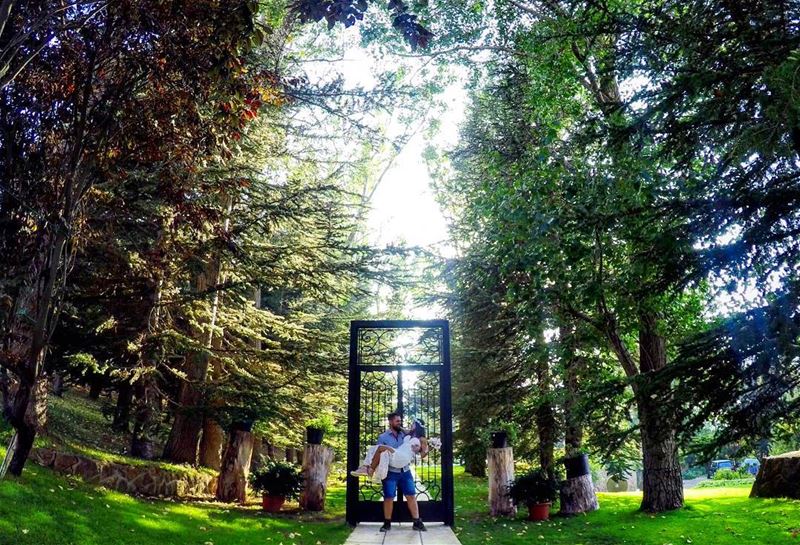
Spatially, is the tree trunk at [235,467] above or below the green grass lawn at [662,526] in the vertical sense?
above

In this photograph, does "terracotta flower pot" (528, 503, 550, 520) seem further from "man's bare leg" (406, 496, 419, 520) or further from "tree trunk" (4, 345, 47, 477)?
"tree trunk" (4, 345, 47, 477)

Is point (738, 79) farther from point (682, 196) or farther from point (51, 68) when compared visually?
point (51, 68)

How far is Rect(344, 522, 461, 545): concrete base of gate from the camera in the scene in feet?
23.9

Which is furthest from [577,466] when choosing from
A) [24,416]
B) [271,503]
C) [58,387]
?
[58,387]

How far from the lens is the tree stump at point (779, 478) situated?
9992mm

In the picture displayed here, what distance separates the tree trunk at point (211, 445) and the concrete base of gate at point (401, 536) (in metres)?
5.02

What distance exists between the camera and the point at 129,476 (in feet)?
29.8

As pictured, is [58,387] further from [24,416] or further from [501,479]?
[501,479]

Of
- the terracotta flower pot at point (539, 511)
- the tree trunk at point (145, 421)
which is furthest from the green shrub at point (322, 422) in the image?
the terracotta flower pot at point (539, 511)

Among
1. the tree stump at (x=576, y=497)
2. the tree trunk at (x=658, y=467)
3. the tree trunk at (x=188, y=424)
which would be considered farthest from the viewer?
the tree trunk at (x=188, y=424)

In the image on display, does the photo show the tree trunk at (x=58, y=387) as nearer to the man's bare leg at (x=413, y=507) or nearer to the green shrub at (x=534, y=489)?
the man's bare leg at (x=413, y=507)

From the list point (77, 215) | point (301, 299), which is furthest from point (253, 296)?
point (77, 215)

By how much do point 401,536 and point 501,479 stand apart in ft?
12.8

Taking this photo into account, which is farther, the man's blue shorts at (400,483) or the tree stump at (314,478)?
the tree stump at (314,478)
